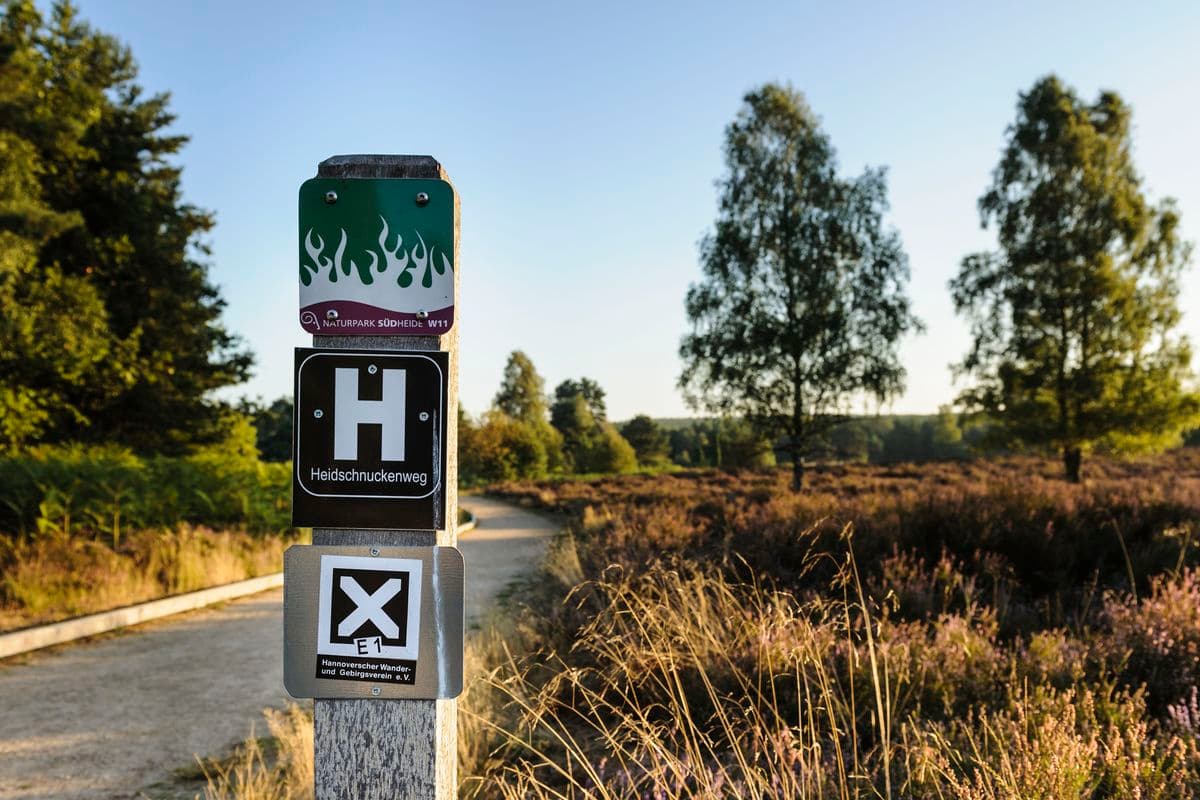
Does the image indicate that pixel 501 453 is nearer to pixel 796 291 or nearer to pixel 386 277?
pixel 796 291

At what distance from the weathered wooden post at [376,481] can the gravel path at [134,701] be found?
117 inches

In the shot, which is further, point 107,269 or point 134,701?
point 107,269

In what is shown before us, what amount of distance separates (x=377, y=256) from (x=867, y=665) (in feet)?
10.5

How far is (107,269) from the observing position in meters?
20.5

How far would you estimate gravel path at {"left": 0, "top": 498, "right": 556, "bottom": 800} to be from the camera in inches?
155

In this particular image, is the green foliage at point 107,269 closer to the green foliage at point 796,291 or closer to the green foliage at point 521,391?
the green foliage at point 796,291

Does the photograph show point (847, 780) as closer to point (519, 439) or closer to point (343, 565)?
point (343, 565)

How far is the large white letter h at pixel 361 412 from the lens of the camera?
5.39 feet

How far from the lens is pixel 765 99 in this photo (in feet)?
72.5

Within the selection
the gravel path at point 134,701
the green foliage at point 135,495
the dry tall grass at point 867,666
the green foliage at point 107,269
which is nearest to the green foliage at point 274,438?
the green foliage at point 107,269

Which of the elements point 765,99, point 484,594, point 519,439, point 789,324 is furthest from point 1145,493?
point 519,439

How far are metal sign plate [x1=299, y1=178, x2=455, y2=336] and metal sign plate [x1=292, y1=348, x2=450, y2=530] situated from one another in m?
0.08

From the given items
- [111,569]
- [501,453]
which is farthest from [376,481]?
[501,453]

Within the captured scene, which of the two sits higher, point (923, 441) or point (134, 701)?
point (923, 441)
